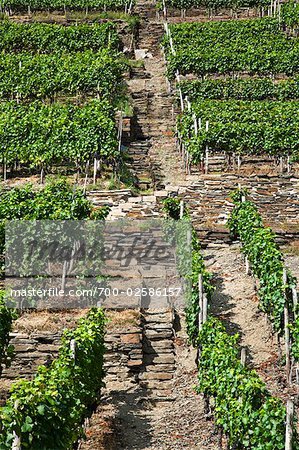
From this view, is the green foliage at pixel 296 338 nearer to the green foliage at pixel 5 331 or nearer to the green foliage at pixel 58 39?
the green foliage at pixel 5 331

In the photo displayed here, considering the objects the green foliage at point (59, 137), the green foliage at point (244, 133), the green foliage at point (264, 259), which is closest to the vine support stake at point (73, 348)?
the green foliage at point (264, 259)

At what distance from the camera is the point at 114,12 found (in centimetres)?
4203

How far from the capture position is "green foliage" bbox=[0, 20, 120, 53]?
3684 cm

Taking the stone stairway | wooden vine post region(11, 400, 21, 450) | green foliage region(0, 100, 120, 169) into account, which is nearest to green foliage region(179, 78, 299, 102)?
green foliage region(0, 100, 120, 169)

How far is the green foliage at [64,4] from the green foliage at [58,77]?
10592 mm

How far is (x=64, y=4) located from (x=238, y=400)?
34365 millimetres

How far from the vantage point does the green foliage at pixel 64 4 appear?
42719 mm

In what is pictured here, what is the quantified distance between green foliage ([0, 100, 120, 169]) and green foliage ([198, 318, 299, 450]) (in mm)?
12331

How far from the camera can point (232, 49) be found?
35.2m

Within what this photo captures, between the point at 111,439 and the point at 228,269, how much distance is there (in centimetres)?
714

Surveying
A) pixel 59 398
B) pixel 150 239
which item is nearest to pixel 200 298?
pixel 59 398

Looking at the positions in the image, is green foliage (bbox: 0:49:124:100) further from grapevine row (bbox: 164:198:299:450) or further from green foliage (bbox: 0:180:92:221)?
grapevine row (bbox: 164:198:299:450)

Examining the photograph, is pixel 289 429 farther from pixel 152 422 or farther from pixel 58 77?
pixel 58 77

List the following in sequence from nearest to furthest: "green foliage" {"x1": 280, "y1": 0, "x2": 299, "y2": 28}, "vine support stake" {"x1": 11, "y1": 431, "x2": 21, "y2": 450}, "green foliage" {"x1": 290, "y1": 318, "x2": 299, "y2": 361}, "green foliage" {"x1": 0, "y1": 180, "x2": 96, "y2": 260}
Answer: "vine support stake" {"x1": 11, "y1": 431, "x2": 21, "y2": 450} < "green foliage" {"x1": 290, "y1": 318, "x2": 299, "y2": 361} < "green foliage" {"x1": 0, "y1": 180, "x2": 96, "y2": 260} < "green foliage" {"x1": 280, "y1": 0, "x2": 299, "y2": 28}
